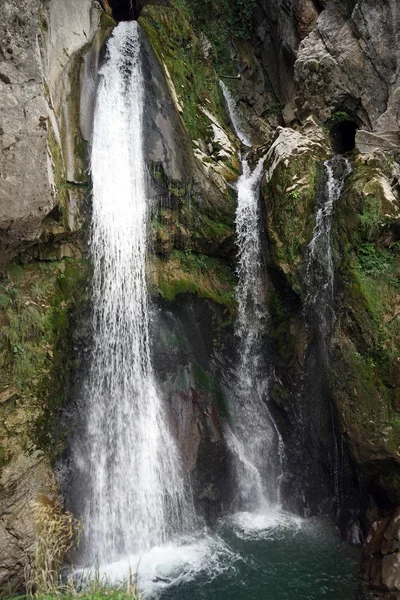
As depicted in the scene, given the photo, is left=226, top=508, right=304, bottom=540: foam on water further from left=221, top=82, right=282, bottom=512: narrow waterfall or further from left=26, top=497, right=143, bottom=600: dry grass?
left=26, top=497, right=143, bottom=600: dry grass

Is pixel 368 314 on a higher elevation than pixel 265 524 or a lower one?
higher

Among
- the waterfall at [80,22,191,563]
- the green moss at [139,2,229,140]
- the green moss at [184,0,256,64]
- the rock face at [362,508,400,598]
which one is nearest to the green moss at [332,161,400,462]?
the rock face at [362,508,400,598]

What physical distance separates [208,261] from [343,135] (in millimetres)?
6207

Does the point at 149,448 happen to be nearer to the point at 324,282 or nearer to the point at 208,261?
the point at 208,261

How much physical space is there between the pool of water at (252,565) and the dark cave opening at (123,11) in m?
17.6

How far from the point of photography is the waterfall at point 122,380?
28.1 feet

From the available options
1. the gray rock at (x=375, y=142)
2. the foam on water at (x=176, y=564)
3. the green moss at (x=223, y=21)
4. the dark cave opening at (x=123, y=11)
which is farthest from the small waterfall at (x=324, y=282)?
the dark cave opening at (x=123, y=11)

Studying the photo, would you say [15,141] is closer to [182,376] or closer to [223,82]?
[182,376]

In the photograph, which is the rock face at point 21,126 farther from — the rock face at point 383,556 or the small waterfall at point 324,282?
the rock face at point 383,556

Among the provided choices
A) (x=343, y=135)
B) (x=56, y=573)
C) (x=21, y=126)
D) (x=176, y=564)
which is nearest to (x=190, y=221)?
(x=21, y=126)

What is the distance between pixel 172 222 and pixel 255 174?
296cm


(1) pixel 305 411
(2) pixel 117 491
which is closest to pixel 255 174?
(1) pixel 305 411

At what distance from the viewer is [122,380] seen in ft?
31.1

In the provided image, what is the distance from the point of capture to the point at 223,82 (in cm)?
1664
